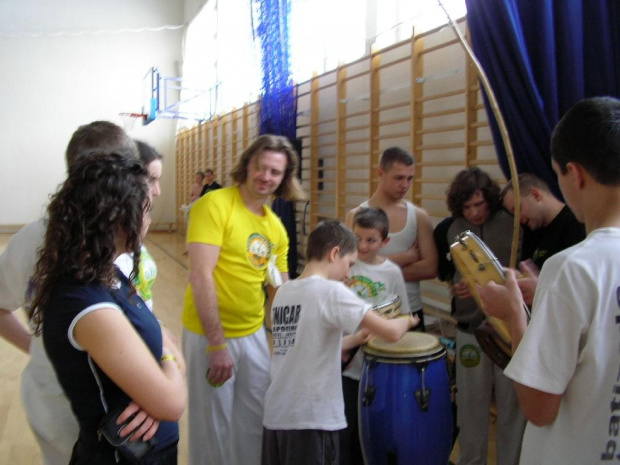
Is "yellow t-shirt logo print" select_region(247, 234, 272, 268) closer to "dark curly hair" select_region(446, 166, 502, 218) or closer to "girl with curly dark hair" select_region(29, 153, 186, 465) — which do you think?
"dark curly hair" select_region(446, 166, 502, 218)

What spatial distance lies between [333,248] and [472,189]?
83cm

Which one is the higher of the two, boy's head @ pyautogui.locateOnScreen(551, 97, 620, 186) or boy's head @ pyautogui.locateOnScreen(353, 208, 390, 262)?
boy's head @ pyautogui.locateOnScreen(551, 97, 620, 186)

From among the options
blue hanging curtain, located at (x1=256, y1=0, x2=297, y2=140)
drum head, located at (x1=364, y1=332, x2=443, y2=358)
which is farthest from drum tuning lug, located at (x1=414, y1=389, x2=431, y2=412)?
blue hanging curtain, located at (x1=256, y1=0, x2=297, y2=140)

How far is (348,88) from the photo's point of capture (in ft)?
16.8

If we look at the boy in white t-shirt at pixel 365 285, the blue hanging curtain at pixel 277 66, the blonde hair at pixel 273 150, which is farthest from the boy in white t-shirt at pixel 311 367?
the blue hanging curtain at pixel 277 66

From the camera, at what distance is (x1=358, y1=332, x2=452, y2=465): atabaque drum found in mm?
1918

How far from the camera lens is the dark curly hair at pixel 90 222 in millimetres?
1008

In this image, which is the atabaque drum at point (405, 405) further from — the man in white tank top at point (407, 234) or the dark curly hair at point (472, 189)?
the dark curly hair at point (472, 189)

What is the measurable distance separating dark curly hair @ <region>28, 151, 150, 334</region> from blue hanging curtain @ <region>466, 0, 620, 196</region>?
6.17ft

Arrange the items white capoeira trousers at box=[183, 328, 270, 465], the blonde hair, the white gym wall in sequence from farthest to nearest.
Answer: the white gym wall < the blonde hair < white capoeira trousers at box=[183, 328, 270, 465]

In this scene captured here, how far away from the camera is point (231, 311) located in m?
2.06

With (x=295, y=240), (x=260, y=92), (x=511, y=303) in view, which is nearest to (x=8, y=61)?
(x=260, y=92)

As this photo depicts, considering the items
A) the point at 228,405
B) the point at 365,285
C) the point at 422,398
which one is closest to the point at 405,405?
the point at 422,398

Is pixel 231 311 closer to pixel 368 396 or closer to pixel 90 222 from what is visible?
pixel 368 396
